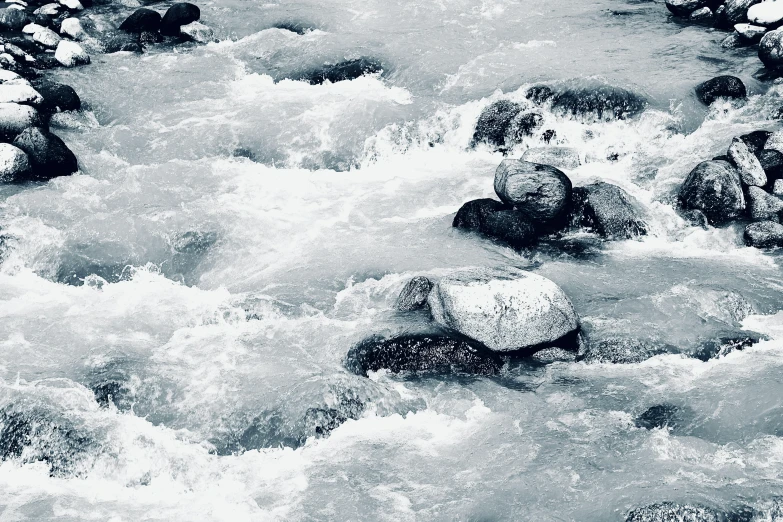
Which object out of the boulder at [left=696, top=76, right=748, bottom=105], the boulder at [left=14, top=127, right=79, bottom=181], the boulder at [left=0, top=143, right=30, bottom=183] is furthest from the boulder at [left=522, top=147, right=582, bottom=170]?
the boulder at [left=0, top=143, right=30, bottom=183]

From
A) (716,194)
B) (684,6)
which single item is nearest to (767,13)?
(684,6)

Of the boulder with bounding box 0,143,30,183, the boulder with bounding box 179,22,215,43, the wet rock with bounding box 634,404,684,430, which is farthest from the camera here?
the boulder with bounding box 179,22,215,43

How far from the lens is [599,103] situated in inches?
551

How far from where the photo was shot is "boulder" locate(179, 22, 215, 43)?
1748 centimetres

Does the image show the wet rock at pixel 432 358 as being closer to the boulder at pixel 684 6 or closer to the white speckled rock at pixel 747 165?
the white speckled rock at pixel 747 165

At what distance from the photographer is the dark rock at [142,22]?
1753 centimetres

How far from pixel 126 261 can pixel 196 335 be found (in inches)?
85.3

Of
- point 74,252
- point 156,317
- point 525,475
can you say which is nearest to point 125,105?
point 74,252

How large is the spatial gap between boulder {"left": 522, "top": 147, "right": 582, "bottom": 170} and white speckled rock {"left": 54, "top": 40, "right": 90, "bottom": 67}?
880cm

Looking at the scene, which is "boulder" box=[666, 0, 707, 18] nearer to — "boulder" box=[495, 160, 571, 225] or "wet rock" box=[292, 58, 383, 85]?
"wet rock" box=[292, 58, 383, 85]

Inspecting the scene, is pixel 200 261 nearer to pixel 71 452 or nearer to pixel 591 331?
pixel 71 452

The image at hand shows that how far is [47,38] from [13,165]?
18.2 feet

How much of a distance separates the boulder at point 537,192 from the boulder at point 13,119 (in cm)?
725

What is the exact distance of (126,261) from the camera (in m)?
11.1
